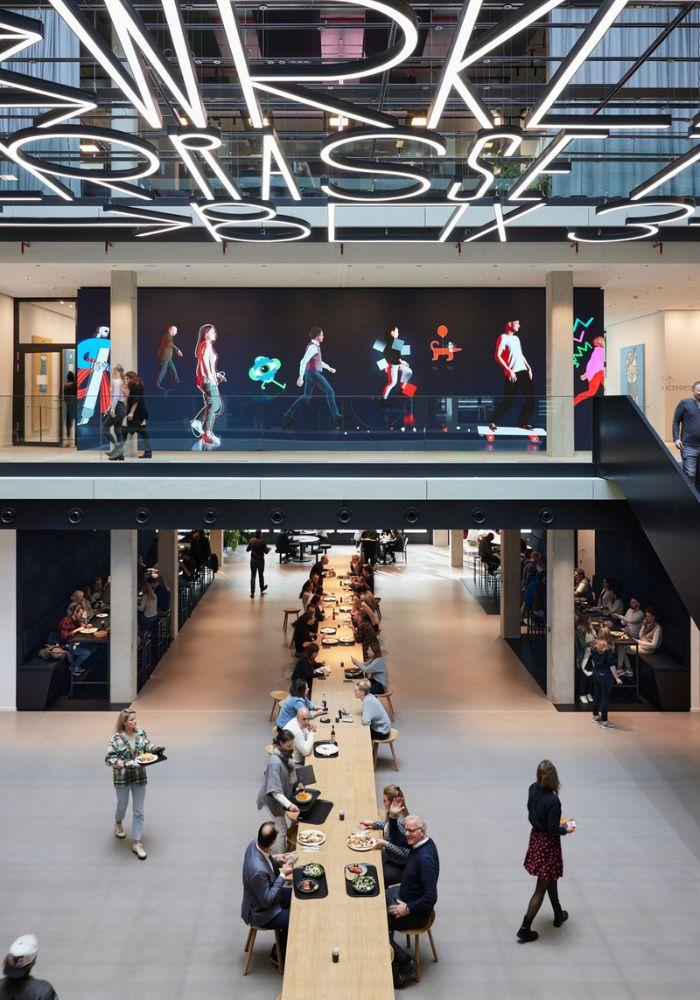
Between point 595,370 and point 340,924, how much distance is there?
625 inches

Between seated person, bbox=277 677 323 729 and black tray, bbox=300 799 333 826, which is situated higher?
seated person, bbox=277 677 323 729

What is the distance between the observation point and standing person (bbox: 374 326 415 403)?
67.8 ft

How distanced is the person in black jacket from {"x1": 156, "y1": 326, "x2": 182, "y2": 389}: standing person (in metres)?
11.6

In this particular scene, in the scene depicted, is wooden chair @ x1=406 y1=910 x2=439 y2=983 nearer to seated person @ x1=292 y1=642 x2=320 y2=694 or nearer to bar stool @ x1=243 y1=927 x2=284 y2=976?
bar stool @ x1=243 y1=927 x2=284 y2=976

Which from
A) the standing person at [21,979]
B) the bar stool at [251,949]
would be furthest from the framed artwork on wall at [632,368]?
the standing person at [21,979]

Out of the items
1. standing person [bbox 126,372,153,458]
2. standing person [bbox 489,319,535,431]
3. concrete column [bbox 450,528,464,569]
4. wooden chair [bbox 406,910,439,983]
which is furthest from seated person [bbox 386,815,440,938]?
→ concrete column [bbox 450,528,464,569]

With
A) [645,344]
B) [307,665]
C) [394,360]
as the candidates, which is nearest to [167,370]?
[394,360]

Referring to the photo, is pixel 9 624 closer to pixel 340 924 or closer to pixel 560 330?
pixel 340 924

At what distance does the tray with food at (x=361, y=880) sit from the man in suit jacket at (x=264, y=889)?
57 cm

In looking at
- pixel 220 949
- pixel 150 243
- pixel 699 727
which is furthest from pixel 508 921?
pixel 150 243

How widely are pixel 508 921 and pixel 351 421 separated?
829 cm

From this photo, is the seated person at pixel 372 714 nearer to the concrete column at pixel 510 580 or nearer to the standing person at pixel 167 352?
the concrete column at pixel 510 580

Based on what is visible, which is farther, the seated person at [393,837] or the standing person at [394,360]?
the standing person at [394,360]

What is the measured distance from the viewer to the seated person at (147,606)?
17656 mm
